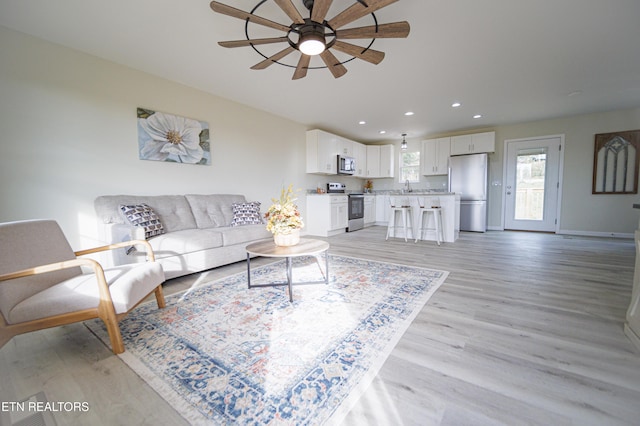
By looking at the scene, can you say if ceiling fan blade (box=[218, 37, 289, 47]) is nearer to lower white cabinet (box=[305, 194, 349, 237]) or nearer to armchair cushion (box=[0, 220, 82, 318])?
armchair cushion (box=[0, 220, 82, 318])

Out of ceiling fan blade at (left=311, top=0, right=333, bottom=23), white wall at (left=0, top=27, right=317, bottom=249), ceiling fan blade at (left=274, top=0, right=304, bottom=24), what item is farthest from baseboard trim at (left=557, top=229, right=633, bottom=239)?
white wall at (left=0, top=27, right=317, bottom=249)

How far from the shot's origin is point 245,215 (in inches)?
149

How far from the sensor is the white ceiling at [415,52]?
7.00 ft

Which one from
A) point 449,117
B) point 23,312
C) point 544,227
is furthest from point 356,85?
point 544,227

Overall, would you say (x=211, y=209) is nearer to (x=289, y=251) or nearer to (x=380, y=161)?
(x=289, y=251)

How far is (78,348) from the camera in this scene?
5.32 feet

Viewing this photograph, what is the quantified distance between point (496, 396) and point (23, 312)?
251cm

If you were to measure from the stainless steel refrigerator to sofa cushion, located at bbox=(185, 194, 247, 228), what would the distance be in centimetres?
516

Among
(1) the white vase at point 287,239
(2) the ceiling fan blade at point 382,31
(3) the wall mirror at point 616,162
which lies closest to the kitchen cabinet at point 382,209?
(3) the wall mirror at point 616,162

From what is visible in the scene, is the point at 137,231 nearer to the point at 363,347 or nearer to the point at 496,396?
the point at 363,347

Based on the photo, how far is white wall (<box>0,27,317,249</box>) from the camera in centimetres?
236

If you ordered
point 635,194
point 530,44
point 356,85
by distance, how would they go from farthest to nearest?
point 635,194, point 356,85, point 530,44

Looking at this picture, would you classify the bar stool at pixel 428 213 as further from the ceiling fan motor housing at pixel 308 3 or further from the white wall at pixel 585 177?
the ceiling fan motor housing at pixel 308 3

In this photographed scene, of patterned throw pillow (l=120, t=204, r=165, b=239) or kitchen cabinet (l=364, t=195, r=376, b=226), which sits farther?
kitchen cabinet (l=364, t=195, r=376, b=226)
